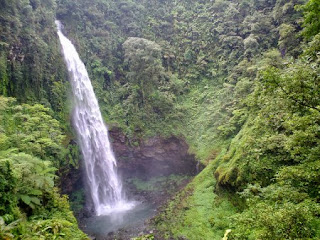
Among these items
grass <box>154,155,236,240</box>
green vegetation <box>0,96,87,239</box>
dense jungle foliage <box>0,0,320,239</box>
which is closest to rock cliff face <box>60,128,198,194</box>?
dense jungle foliage <box>0,0,320,239</box>

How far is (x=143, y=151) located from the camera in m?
25.8

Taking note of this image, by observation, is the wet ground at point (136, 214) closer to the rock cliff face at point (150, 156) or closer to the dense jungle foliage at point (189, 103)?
the rock cliff face at point (150, 156)

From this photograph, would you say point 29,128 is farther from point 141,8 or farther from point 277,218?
point 141,8

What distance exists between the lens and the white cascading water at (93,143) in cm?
2144

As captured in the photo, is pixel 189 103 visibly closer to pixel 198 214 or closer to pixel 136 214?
pixel 136 214

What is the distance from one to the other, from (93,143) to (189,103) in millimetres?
11681

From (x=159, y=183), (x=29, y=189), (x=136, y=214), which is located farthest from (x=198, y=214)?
(x=29, y=189)

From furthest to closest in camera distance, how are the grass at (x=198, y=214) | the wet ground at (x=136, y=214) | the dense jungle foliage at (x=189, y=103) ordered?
the wet ground at (x=136, y=214)
the grass at (x=198, y=214)
the dense jungle foliage at (x=189, y=103)

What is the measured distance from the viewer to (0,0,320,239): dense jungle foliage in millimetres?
7438

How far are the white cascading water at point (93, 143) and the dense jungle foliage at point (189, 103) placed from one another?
1.15 metres

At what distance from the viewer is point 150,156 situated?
2594 centimetres

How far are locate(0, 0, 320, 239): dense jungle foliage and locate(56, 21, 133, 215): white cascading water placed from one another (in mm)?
1149

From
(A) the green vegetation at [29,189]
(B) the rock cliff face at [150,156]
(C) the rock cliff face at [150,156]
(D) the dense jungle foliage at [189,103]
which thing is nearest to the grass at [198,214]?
(D) the dense jungle foliage at [189,103]

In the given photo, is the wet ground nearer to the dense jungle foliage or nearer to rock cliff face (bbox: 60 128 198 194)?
rock cliff face (bbox: 60 128 198 194)
